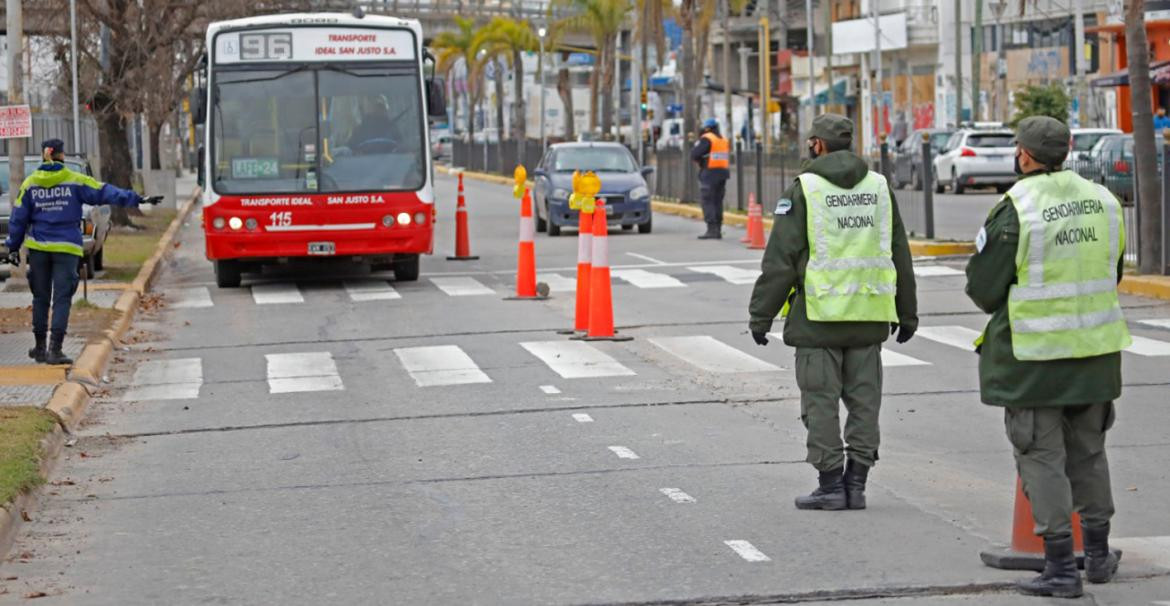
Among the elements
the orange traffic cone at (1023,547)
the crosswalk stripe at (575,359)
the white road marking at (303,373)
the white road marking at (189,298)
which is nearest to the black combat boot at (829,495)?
the orange traffic cone at (1023,547)

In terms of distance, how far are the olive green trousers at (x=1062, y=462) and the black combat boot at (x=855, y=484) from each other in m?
1.57

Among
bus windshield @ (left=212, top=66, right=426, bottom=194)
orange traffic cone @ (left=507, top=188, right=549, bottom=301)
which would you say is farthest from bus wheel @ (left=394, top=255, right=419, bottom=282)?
orange traffic cone @ (left=507, top=188, right=549, bottom=301)

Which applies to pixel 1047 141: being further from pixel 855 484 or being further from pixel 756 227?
pixel 756 227

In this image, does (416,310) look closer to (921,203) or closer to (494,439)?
(494,439)

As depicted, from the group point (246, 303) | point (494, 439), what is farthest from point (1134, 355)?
point (246, 303)

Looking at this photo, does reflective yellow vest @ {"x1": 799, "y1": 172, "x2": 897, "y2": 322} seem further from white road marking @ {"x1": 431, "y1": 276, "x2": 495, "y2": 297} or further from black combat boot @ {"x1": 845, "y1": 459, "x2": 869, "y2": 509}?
white road marking @ {"x1": 431, "y1": 276, "x2": 495, "y2": 297}

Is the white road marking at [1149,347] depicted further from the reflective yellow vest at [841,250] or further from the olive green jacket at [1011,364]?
the olive green jacket at [1011,364]

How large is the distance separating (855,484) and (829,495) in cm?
14

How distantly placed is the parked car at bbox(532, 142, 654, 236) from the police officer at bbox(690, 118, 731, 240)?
1.80m

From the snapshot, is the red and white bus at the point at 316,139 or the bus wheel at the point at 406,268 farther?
the bus wheel at the point at 406,268

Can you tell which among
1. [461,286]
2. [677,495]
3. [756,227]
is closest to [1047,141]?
[677,495]

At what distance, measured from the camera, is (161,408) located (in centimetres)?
1284

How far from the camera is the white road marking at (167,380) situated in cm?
1352

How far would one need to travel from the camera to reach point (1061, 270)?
6867mm
